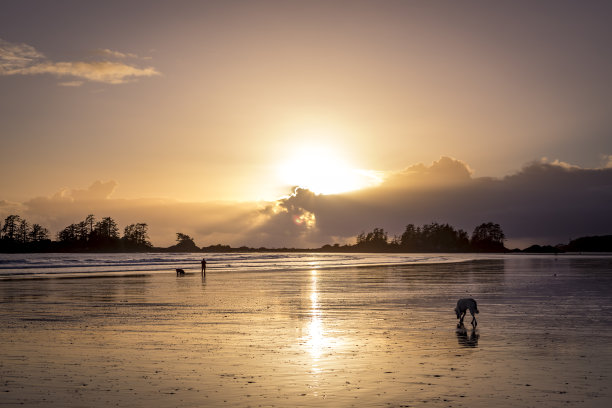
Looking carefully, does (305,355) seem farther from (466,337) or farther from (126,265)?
(126,265)

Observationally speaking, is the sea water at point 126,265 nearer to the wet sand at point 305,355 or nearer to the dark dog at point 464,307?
the wet sand at point 305,355

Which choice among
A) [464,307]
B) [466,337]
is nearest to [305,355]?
[466,337]

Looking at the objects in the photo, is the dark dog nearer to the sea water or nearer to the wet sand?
the wet sand

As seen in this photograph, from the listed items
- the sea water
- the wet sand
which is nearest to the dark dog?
the wet sand

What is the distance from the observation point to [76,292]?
40812 millimetres

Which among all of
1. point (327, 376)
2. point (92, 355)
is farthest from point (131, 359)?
point (327, 376)

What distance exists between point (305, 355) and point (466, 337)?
622cm

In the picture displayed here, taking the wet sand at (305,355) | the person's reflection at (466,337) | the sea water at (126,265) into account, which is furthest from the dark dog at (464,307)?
the sea water at (126,265)

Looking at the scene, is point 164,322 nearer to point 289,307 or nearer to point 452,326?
point 289,307

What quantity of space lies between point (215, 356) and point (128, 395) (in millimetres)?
4378

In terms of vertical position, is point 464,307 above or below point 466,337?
above

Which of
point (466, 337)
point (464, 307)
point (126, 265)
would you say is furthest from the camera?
point (126, 265)

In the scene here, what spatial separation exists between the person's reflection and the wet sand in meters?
0.07

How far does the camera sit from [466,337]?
64.1 feet
